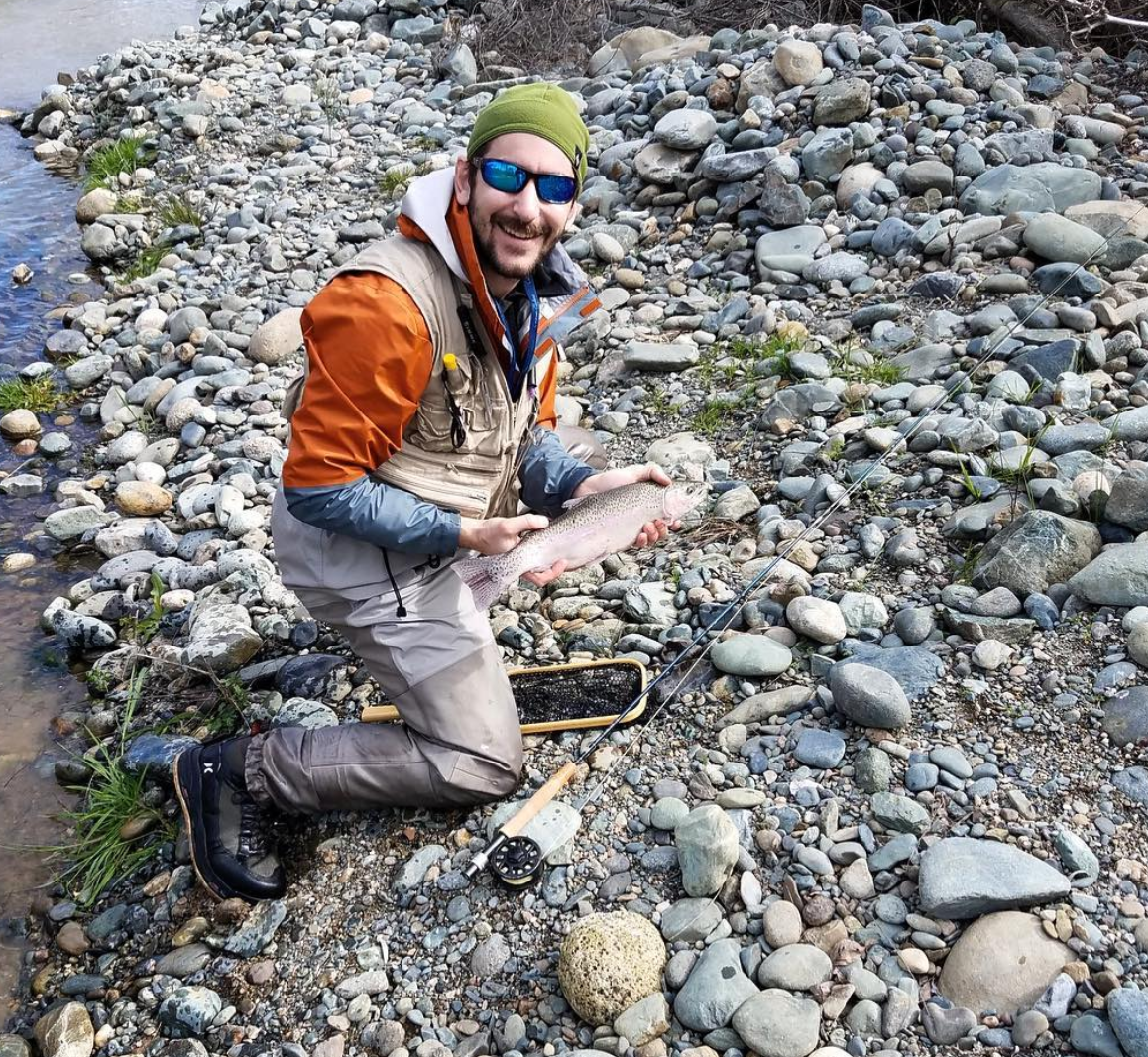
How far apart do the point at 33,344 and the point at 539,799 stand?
7654 millimetres

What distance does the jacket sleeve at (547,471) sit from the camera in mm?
4812

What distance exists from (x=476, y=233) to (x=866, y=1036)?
299cm

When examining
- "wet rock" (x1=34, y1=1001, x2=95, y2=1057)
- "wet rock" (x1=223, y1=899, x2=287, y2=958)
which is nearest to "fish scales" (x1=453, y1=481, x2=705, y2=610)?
"wet rock" (x1=223, y1=899, x2=287, y2=958)

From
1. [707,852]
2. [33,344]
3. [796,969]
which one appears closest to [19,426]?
[33,344]

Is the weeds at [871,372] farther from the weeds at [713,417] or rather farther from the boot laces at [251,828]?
the boot laces at [251,828]

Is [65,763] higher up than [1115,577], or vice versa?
[1115,577]

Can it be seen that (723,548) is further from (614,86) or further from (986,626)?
(614,86)

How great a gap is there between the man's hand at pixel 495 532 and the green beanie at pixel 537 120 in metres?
1.33

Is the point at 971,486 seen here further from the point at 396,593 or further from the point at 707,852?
the point at 396,593

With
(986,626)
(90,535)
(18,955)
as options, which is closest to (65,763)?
(18,955)

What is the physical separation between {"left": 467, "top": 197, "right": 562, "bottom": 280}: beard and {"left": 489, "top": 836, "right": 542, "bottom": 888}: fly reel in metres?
2.14

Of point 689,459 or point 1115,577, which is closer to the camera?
point 1115,577

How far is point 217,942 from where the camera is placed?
A: 398cm

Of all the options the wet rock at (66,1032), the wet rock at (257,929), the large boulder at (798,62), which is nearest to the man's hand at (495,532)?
the wet rock at (257,929)
